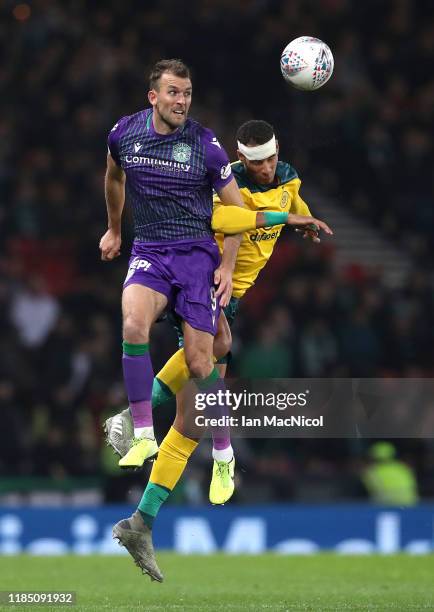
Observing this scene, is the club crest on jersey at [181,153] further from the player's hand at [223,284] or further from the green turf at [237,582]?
the green turf at [237,582]

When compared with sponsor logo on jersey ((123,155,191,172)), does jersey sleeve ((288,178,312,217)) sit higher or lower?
lower

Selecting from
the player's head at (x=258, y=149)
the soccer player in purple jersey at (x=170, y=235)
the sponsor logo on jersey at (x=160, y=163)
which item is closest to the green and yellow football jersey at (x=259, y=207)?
the player's head at (x=258, y=149)

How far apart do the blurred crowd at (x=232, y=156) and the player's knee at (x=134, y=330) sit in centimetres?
540

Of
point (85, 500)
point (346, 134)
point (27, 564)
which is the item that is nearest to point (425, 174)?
point (346, 134)

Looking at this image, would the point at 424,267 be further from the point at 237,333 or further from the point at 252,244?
the point at 252,244

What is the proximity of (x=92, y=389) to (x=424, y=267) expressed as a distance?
15.4ft

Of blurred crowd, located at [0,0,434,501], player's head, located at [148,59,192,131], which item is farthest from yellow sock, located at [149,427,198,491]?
blurred crowd, located at [0,0,434,501]

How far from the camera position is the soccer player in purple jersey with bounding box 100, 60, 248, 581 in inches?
366

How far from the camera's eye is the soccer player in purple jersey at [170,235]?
930 cm

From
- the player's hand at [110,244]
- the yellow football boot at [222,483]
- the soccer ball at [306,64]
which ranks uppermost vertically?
the soccer ball at [306,64]

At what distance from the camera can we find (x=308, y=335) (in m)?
16.6

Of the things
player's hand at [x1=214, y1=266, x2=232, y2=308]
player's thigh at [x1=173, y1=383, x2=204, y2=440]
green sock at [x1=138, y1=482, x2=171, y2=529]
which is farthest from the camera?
player's thigh at [x1=173, y1=383, x2=204, y2=440]

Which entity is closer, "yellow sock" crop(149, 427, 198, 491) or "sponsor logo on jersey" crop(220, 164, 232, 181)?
"sponsor logo on jersey" crop(220, 164, 232, 181)

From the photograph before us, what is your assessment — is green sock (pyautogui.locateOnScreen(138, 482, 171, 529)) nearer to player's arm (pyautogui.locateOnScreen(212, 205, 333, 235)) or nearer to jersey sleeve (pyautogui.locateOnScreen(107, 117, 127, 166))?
player's arm (pyautogui.locateOnScreen(212, 205, 333, 235))
